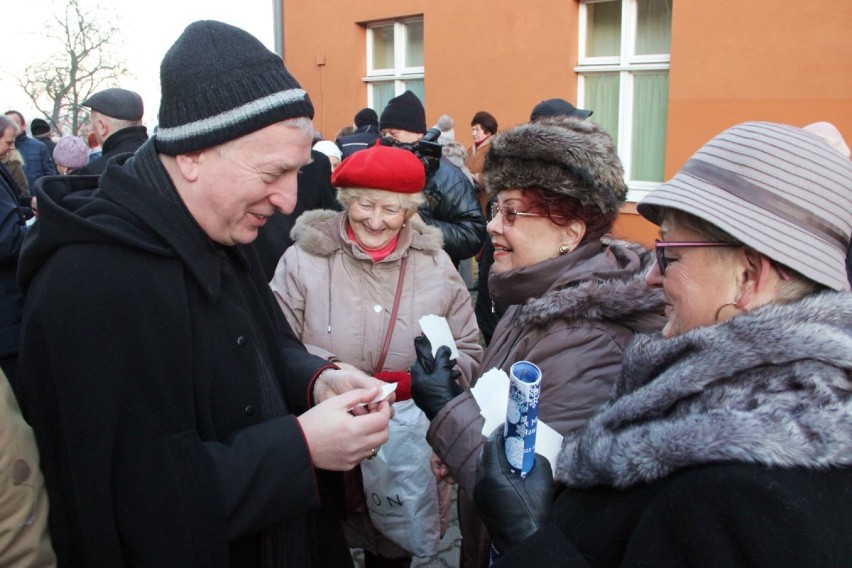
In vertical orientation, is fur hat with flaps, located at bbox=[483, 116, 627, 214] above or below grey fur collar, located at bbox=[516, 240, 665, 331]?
above

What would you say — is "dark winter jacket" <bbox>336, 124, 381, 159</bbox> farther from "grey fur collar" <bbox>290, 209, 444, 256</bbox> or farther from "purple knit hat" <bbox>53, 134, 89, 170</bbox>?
"purple knit hat" <bbox>53, 134, 89, 170</bbox>

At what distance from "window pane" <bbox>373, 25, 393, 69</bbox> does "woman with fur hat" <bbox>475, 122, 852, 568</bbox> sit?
10.2 m

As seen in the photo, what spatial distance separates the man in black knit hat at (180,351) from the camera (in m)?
1.39

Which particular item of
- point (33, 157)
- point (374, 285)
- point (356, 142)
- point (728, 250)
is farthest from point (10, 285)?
point (33, 157)

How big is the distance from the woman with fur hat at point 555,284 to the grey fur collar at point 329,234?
81 centimetres

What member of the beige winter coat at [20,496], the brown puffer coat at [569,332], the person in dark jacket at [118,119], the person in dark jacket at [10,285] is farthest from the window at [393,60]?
the beige winter coat at [20,496]

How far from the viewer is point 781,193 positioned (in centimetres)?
130

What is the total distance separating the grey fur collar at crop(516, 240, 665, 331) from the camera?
6.00 feet

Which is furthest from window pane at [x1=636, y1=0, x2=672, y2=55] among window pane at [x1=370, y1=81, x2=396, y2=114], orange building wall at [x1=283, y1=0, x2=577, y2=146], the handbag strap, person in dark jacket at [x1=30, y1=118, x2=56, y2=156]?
person in dark jacket at [x1=30, y1=118, x2=56, y2=156]

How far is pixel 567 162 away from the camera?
6.61ft

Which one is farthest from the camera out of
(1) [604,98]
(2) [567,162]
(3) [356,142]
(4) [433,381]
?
(1) [604,98]

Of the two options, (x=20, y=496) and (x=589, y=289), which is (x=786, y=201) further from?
(x=20, y=496)

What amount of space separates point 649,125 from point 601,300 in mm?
6916

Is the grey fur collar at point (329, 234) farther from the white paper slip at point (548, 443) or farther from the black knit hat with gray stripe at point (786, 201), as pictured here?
the black knit hat with gray stripe at point (786, 201)
